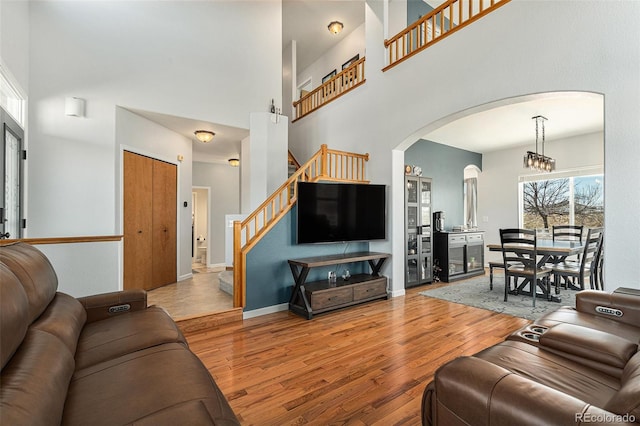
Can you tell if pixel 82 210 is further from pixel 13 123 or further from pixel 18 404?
pixel 18 404

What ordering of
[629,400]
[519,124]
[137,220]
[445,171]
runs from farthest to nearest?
1. [445,171]
2. [519,124]
3. [137,220]
4. [629,400]

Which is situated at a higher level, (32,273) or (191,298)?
(32,273)

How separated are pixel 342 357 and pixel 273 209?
2.06 m

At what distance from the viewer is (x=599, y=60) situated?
8.57ft

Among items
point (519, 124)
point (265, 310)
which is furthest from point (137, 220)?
point (519, 124)


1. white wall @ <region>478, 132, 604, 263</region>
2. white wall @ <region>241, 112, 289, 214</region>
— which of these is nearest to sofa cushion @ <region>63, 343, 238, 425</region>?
white wall @ <region>241, 112, 289, 214</region>

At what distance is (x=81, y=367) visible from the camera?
1.38 meters

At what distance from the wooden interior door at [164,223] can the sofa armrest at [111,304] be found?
2.97m

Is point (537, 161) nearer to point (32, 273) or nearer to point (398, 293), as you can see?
point (398, 293)

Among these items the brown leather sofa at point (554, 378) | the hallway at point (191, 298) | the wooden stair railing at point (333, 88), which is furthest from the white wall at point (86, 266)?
the wooden stair railing at point (333, 88)

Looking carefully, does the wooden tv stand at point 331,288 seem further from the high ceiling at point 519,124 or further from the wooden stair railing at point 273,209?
the high ceiling at point 519,124

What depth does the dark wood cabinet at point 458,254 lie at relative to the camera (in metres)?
5.72

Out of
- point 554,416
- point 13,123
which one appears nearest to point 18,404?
point 554,416

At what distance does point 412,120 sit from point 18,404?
4.45 m
